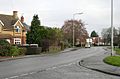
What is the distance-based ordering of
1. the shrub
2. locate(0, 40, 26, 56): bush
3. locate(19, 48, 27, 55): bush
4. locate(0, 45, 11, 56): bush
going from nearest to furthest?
locate(0, 45, 11, 56): bush
locate(0, 40, 26, 56): bush
the shrub
locate(19, 48, 27, 55): bush

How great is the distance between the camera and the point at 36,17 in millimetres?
56531

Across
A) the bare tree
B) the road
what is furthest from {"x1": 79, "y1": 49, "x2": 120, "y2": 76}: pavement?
the bare tree

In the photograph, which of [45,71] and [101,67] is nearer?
[45,71]

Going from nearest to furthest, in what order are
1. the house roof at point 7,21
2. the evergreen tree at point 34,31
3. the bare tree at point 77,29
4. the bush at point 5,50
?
the bush at point 5,50 < the evergreen tree at point 34,31 < the house roof at point 7,21 < the bare tree at point 77,29

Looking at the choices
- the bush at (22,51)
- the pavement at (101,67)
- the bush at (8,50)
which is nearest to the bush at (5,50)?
the bush at (8,50)

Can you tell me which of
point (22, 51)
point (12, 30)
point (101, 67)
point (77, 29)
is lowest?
point (101, 67)

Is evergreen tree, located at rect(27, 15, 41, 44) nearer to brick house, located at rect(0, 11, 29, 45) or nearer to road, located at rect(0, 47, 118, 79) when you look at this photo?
brick house, located at rect(0, 11, 29, 45)

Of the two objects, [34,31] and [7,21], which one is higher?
[7,21]

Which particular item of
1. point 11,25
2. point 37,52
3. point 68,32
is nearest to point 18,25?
point 11,25

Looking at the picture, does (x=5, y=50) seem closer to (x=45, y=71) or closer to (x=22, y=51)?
(x=22, y=51)

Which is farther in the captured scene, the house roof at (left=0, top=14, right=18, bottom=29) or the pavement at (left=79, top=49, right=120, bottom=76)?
the house roof at (left=0, top=14, right=18, bottom=29)

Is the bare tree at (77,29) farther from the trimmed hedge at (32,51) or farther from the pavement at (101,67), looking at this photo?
the pavement at (101,67)

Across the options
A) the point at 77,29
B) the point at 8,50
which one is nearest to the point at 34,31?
the point at 8,50

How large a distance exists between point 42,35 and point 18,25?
28.7ft
